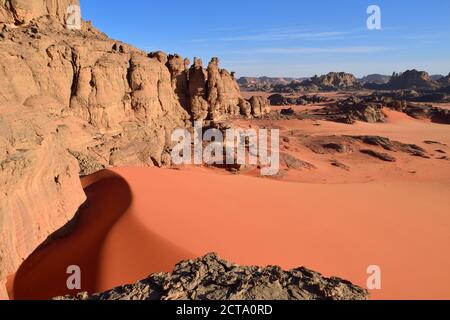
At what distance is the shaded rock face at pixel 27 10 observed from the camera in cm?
1539

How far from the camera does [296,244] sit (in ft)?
28.1

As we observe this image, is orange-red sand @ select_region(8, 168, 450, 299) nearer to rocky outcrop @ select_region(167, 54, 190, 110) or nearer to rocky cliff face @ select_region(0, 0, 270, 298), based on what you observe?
rocky cliff face @ select_region(0, 0, 270, 298)

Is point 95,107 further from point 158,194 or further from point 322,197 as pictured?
point 322,197

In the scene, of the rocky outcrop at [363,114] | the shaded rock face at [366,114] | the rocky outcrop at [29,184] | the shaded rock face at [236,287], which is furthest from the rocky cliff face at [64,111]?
the shaded rock face at [366,114]

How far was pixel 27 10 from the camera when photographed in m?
16.1

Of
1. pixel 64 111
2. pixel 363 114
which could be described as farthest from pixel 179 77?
pixel 363 114

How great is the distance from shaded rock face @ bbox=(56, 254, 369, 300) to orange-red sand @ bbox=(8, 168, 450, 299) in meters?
2.53

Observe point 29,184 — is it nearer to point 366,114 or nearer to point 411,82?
point 366,114

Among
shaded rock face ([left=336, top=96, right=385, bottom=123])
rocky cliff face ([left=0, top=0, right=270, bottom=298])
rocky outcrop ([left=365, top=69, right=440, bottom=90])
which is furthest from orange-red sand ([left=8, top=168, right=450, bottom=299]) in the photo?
rocky outcrop ([left=365, top=69, right=440, bottom=90])

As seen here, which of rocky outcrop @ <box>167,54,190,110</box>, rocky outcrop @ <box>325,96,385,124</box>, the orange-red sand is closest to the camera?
the orange-red sand

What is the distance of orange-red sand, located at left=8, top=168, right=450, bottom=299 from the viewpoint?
22.5 feet

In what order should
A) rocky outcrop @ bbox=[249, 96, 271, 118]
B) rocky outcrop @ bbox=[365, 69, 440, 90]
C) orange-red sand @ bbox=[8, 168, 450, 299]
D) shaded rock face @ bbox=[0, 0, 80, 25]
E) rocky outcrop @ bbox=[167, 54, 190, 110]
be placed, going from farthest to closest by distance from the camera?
rocky outcrop @ bbox=[365, 69, 440, 90], rocky outcrop @ bbox=[249, 96, 271, 118], rocky outcrop @ bbox=[167, 54, 190, 110], shaded rock face @ bbox=[0, 0, 80, 25], orange-red sand @ bbox=[8, 168, 450, 299]

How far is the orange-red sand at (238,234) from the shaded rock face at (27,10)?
9.99 metres

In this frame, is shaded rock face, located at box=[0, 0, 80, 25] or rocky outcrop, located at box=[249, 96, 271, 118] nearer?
shaded rock face, located at box=[0, 0, 80, 25]
